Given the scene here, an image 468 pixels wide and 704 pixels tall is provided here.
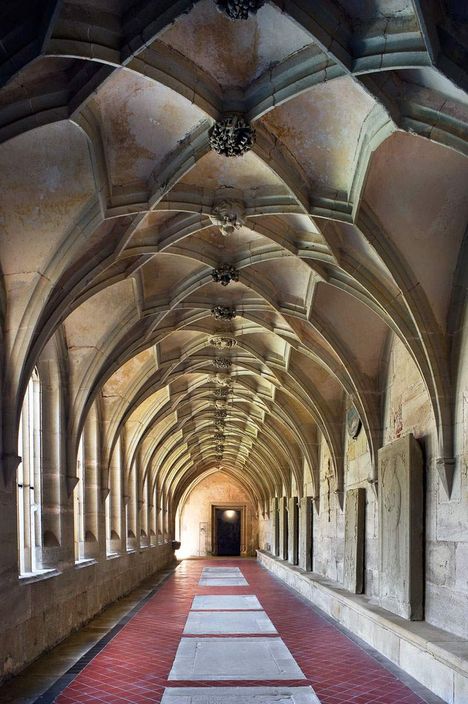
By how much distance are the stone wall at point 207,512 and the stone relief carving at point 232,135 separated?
32.7 metres

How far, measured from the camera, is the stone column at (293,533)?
20.1 m

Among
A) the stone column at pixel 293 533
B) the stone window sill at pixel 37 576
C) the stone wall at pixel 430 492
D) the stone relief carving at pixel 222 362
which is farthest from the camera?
the stone column at pixel 293 533

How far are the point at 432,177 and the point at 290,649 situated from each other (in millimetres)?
5496

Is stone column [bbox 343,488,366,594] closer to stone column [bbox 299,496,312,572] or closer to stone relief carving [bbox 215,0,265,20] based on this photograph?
stone column [bbox 299,496,312,572]

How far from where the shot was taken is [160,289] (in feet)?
33.3

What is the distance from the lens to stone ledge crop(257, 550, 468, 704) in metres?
6.02

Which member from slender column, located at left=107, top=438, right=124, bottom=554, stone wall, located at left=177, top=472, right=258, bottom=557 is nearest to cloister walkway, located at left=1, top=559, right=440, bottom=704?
slender column, located at left=107, top=438, right=124, bottom=554

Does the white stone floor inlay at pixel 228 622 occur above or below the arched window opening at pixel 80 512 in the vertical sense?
below

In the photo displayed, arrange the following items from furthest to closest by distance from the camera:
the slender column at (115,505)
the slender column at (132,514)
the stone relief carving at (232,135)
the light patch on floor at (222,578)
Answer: the slender column at (132,514) → the light patch on floor at (222,578) → the slender column at (115,505) → the stone relief carving at (232,135)

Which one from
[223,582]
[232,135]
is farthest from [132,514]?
[232,135]

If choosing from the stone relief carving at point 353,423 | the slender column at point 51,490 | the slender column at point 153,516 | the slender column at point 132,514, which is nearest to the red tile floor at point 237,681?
the slender column at point 51,490

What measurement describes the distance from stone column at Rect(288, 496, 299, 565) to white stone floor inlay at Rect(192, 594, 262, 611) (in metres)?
5.27

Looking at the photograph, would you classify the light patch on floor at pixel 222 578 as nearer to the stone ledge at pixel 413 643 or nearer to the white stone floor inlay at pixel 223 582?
the white stone floor inlay at pixel 223 582

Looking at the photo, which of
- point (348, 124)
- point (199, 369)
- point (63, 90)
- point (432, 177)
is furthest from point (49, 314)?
point (199, 369)
